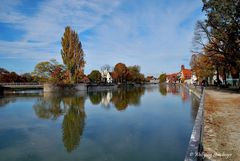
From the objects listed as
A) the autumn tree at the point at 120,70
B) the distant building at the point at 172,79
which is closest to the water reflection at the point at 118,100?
the autumn tree at the point at 120,70

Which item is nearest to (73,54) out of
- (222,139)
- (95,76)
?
(222,139)

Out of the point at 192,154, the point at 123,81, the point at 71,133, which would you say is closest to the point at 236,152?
the point at 192,154

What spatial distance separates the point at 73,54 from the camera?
42094mm

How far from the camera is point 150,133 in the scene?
358 inches

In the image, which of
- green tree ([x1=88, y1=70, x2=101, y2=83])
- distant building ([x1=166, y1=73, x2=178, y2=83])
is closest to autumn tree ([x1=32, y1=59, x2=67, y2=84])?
green tree ([x1=88, y1=70, x2=101, y2=83])

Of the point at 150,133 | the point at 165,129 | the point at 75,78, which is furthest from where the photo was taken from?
the point at 75,78

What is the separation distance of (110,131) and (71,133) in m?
1.60

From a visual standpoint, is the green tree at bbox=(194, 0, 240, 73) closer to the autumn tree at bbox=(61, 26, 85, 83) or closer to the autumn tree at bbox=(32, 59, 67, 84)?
the autumn tree at bbox=(61, 26, 85, 83)

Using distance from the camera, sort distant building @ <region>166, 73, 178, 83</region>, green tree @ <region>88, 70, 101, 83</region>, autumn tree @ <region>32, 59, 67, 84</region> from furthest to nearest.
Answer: distant building @ <region>166, 73, 178, 83</region>, green tree @ <region>88, 70, 101, 83</region>, autumn tree @ <region>32, 59, 67, 84</region>

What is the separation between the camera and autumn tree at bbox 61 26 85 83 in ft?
137

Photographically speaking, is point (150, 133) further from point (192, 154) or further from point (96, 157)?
point (192, 154)

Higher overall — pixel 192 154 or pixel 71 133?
pixel 192 154

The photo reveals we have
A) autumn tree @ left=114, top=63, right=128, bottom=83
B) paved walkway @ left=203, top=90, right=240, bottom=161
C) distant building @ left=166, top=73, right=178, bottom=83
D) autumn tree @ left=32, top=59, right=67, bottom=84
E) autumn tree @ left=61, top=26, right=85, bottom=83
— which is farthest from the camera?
distant building @ left=166, top=73, right=178, bottom=83

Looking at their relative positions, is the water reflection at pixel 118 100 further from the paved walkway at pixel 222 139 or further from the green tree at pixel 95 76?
the green tree at pixel 95 76
